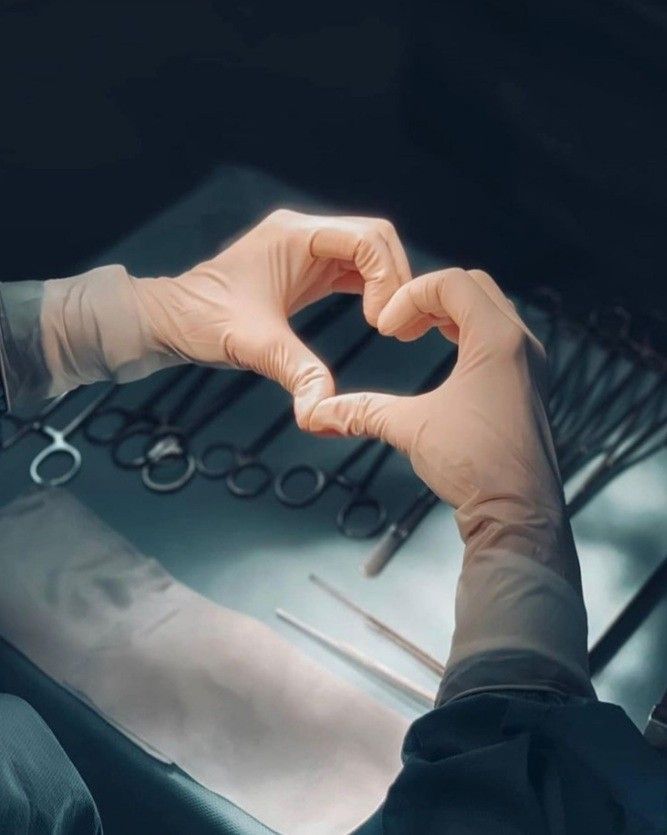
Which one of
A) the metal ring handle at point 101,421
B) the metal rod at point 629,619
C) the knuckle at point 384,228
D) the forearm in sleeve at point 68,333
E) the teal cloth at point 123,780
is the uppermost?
the knuckle at point 384,228

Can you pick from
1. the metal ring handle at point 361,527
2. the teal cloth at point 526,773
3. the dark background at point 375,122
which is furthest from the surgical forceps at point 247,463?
the teal cloth at point 526,773

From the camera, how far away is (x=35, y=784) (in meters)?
1.16

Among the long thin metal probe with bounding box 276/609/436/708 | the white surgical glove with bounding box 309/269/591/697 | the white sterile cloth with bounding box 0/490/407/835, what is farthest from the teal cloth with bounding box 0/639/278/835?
the white surgical glove with bounding box 309/269/591/697

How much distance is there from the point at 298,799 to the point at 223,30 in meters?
1.04

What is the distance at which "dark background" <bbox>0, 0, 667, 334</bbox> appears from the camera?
1.65 m

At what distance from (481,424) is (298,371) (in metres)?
0.20

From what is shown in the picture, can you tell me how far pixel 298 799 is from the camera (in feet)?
4.65

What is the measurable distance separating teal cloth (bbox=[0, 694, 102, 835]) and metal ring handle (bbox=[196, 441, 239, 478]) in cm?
51

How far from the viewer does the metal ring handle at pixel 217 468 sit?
1682mm

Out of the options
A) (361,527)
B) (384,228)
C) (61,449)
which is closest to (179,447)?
(61,449)

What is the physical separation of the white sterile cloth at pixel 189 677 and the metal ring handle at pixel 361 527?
0.17 m

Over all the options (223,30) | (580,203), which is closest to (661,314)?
(580,203)

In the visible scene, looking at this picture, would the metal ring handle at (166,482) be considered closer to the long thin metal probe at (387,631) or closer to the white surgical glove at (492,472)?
the long thin metal probe at (387,631)

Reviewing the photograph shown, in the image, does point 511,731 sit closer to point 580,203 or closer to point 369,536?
point 369,536
